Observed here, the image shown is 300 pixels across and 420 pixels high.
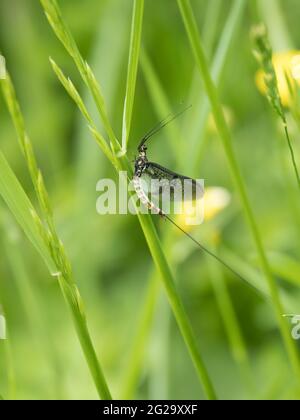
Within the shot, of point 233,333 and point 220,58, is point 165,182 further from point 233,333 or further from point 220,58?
point 233,333

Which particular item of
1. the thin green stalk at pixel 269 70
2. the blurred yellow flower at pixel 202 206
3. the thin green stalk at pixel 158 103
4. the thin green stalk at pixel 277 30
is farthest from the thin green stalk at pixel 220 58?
the thin green stalk at pixel 277 30

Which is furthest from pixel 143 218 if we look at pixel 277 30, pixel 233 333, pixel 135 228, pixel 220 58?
pixel 135 228

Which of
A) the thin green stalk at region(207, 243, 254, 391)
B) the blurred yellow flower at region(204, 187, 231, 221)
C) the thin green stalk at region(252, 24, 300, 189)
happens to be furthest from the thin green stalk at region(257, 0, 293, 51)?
the thin green stalk at region(252, 24, 300, 189)

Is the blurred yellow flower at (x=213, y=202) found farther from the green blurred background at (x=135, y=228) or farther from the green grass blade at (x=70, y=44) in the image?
the green grass blade at (x=70, y=44)

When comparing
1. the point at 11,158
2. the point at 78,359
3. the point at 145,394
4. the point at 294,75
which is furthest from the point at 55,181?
the point at 294,75

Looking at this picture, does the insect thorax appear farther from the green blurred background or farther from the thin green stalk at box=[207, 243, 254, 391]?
the thin green stalk at box=[207, 243, 254, 391]
